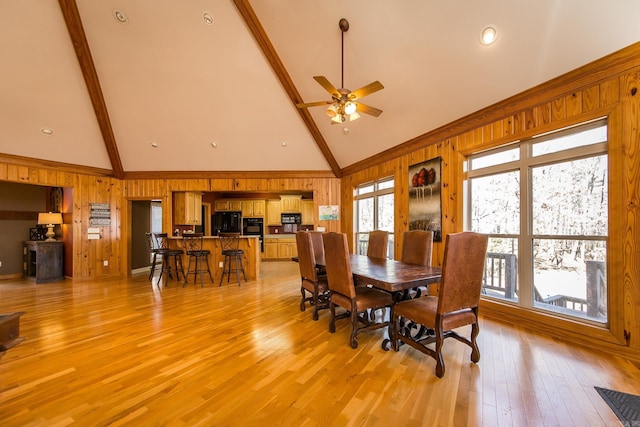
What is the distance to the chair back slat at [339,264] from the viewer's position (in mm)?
2545

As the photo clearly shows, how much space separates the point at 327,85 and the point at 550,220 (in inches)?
112

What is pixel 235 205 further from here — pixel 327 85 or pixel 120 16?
pixel 327 85

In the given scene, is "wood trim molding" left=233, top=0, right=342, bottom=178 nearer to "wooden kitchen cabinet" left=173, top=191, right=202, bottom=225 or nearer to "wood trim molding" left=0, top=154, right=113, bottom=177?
"wooden kitchen cabinet" left=173, top=191, right=202, bottom=225

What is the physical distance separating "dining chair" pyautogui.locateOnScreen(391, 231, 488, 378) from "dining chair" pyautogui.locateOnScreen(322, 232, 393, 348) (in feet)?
1.34

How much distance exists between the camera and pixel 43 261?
5.52 metres

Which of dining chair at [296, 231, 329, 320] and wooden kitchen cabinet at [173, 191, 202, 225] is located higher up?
wooden kitchen cabinet at [173, 191, 202, 225]

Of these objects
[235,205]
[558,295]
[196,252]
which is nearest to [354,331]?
[558,295]

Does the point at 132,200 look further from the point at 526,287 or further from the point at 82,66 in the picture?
the point at 526,287

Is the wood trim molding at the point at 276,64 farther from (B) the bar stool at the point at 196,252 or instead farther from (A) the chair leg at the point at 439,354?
(A) the chair leg at the point at 439,354

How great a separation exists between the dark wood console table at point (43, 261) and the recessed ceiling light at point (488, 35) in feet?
27.3

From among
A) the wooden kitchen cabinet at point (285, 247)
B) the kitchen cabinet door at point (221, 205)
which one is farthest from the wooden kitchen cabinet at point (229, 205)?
the wooden kitchen cabinet at point (285, 247)

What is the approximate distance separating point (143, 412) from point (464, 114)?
14.4ft

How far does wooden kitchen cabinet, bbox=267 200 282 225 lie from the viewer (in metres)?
8.98

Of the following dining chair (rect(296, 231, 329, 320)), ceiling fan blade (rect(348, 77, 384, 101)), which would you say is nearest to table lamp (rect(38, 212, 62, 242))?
dining chair (rect(296, 231, 329, 320))
